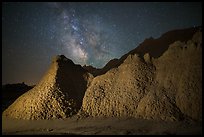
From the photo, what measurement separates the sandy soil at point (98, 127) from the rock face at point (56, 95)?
2.26 ft

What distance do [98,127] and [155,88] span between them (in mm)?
5036

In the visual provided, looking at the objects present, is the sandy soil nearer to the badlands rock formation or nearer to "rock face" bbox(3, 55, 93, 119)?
the badlands rock formation

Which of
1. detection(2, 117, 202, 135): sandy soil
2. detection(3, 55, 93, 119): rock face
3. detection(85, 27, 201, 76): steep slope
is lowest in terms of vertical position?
detection(2, 117, 202, 135): sandy soil

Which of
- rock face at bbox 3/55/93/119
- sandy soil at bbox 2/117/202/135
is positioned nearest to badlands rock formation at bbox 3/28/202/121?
rock face at bbox 3/55/93/119

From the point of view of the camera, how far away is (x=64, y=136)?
14.7 metres

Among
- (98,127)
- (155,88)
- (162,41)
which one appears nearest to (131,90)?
(155,88)

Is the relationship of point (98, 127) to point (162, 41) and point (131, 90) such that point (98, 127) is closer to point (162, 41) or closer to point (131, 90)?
point (131, 90)

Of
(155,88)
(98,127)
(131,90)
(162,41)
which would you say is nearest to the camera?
(98,127)

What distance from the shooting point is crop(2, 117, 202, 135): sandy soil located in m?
14.8

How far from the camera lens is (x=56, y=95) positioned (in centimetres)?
2019

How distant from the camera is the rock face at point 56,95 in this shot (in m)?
19.7

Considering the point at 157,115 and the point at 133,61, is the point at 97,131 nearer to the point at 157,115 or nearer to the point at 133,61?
the point at 157,115

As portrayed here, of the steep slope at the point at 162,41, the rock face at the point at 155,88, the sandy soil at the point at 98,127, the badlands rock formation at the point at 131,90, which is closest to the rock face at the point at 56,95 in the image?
the badlands rock formation at the point at 131,90

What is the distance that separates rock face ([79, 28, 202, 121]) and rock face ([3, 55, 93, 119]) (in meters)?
1.41
